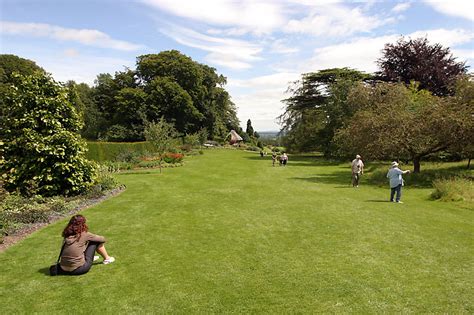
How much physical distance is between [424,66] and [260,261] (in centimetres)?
3725

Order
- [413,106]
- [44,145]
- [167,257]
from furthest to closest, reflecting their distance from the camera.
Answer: [413,106], [44,145], [167,257]

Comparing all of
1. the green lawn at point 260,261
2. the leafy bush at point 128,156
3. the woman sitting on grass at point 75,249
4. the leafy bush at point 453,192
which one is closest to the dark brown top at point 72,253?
the woman sitting on grass at point 75,249

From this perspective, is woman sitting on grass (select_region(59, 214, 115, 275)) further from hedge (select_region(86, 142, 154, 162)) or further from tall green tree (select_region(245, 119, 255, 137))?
tall green tree (select_region(245, 119, 255, 137))

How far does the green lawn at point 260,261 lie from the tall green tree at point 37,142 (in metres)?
2.29

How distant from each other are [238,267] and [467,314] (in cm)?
408

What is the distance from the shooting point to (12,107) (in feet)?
44.4

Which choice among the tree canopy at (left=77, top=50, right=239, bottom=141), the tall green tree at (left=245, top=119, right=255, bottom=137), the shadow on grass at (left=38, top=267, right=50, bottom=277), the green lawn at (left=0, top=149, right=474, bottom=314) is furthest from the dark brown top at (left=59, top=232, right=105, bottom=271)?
the tall green tree at (left=245, top=119, right=255, bottom=137)

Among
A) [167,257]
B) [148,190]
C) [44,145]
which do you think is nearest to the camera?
[167,257]

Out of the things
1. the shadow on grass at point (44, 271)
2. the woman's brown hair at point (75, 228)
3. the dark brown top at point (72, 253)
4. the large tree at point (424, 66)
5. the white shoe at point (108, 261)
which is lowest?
the shadow on grass at point (44, 271)

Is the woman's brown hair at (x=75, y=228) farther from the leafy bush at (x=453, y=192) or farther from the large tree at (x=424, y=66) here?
the large tree at (x=424, y=66)

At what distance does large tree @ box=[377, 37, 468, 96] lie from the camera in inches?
1433

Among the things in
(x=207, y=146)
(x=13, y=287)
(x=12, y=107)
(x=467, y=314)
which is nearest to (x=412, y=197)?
(x=467, y=314)

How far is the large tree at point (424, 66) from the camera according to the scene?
36.4 m

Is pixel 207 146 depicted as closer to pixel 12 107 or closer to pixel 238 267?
pixel 12 107
